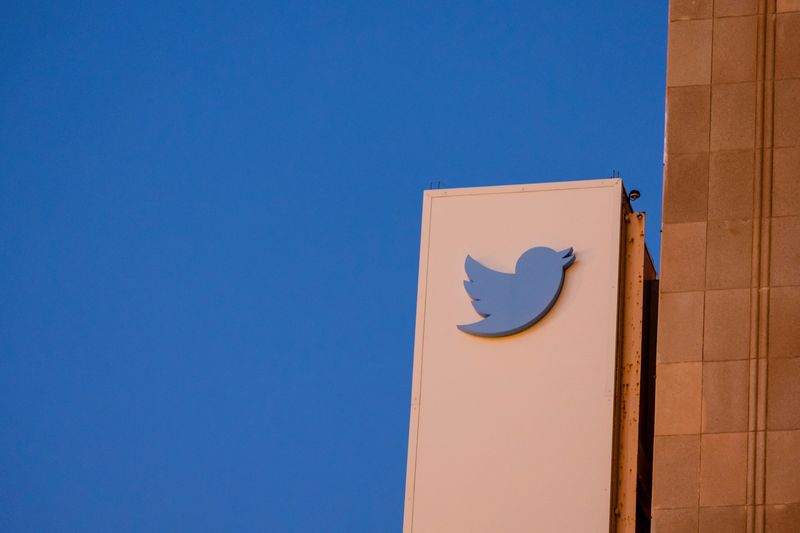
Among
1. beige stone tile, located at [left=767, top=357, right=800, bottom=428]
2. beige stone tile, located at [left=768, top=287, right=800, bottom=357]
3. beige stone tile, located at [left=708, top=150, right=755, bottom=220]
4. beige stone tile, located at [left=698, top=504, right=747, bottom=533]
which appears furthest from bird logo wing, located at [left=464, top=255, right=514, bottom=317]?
beige stone tile, located at [left=698, top=504, right=747, bottom=533]

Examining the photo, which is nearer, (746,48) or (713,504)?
(713,504)

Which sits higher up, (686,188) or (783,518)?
(686,188)

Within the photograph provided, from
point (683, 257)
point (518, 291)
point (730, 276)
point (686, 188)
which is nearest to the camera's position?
point (730, 276)

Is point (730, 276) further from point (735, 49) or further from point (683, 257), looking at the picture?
point (735, 49)

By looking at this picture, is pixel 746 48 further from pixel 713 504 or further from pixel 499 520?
pixel 499 520

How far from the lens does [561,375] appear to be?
28469 millimetres

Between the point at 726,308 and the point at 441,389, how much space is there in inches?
290

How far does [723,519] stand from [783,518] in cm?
91

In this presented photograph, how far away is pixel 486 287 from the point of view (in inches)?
1163

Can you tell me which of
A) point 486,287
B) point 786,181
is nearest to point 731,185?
point 786,181

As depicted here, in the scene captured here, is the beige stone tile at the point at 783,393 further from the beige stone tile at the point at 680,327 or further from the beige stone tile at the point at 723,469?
the beige stone tile at the point at 680,327

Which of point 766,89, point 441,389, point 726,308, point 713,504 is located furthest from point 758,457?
point 441,389

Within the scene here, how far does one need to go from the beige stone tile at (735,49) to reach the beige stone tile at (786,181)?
5.10 feet

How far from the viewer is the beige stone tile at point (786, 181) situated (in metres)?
23.8
